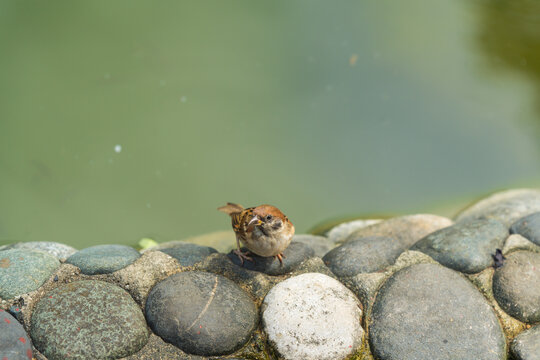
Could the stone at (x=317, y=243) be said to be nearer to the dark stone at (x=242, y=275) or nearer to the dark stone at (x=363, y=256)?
the dark stone at (x=363, y=256)

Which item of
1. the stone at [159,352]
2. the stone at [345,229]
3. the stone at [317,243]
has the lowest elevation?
the stone at [159,352]

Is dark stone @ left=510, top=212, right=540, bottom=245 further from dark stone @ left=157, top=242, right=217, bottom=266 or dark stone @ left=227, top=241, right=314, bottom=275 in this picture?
dark stone @ left=157, top=242, right=217, bottom=266

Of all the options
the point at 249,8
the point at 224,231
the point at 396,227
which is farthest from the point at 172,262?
the point at 249,8

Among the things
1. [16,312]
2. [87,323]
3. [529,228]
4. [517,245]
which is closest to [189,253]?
[87,323]

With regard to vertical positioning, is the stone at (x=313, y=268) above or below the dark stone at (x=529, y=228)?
below

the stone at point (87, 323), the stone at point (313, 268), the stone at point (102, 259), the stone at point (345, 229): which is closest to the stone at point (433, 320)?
the stone at point (313, 268)

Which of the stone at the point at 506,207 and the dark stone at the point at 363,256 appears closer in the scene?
the dark stone at the point at 363,256

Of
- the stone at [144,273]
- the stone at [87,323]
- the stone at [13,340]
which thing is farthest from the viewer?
the stone at [144,273]

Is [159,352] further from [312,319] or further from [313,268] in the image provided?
[313,268]

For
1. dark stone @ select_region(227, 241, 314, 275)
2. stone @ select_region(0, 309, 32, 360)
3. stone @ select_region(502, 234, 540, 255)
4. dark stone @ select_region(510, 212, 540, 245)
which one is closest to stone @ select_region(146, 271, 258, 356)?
dark stone @ select_region(227, 241, 314, 275)
